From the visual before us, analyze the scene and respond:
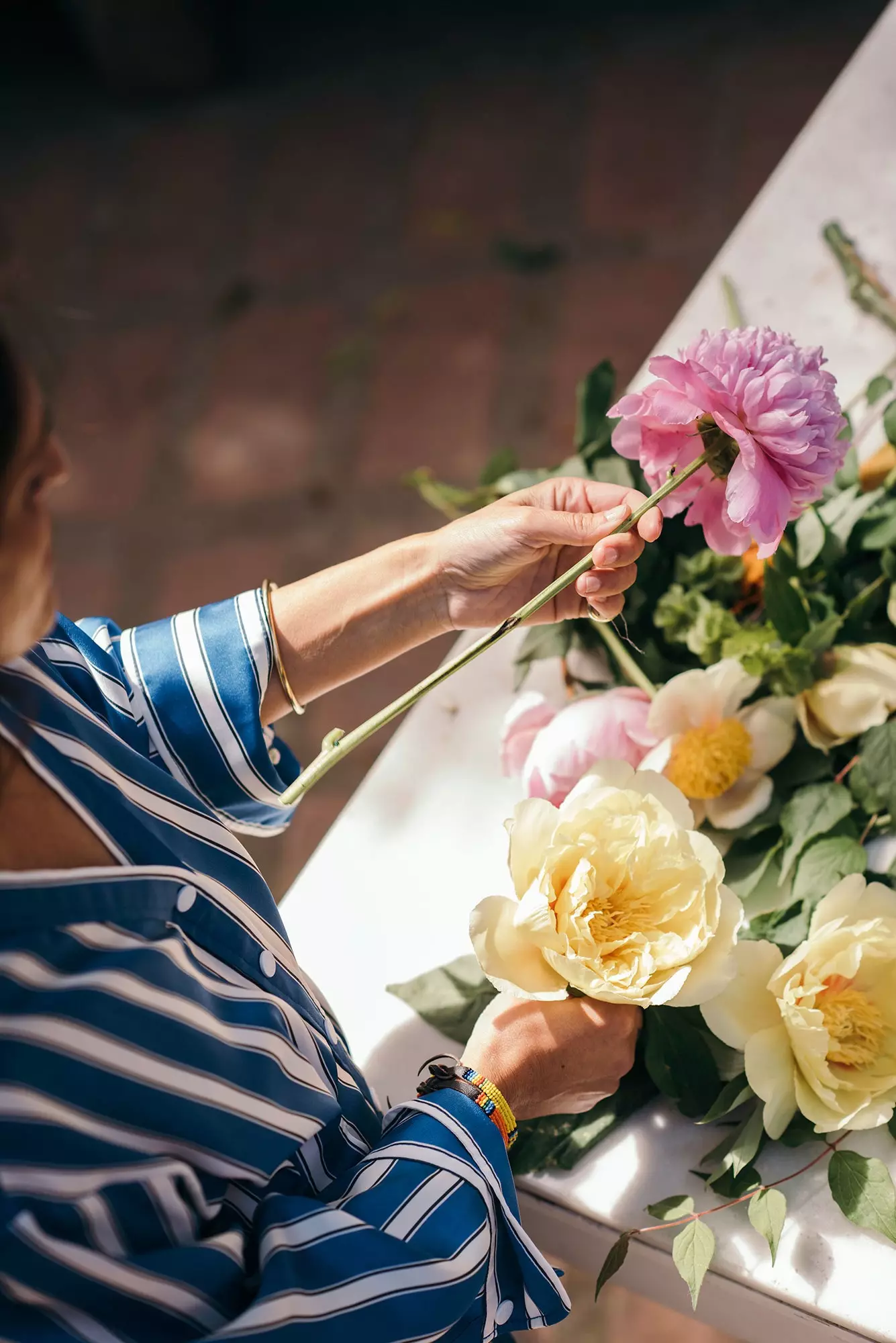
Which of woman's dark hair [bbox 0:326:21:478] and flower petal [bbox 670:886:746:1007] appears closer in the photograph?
woman's dark hair [bbox 0:326:21:478]

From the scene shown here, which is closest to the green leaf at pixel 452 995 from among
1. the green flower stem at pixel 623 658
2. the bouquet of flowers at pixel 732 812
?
the bouquet of flowers at pixel 732 812

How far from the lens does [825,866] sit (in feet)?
2.39

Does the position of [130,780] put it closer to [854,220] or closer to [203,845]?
[203,845]

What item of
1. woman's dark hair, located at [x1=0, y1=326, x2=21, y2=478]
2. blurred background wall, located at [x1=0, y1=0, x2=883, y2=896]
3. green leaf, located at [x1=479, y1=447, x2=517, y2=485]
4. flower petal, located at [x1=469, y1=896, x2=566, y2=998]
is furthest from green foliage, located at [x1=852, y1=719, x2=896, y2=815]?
blurred background wall, located at [x1=0, y1=0, x2=883, y2=896]

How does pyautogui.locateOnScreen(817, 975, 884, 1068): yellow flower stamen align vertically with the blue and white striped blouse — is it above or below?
below

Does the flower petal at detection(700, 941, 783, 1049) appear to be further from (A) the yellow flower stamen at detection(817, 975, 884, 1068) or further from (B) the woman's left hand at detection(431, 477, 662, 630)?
(B) the woman's left hand at detection(431, 477, 662, 630)

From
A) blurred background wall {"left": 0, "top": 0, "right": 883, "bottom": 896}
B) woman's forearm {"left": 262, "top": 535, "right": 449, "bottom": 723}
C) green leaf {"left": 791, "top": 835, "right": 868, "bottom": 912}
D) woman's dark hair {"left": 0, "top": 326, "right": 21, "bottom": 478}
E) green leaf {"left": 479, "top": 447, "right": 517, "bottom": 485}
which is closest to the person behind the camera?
woman's dark hair {"left": 0, "top": 326, "right": 21, "bottom": 478}

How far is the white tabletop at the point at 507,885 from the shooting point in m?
0.67

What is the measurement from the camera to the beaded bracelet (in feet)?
2.24

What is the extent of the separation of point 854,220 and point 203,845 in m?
0.85

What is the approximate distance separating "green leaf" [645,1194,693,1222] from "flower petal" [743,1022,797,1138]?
69 millimetres

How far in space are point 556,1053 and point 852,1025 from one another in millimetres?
172

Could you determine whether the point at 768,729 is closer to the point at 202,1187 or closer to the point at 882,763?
the point at 882,763

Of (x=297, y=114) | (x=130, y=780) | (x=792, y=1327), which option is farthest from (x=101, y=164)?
(x=792, y=1327)
